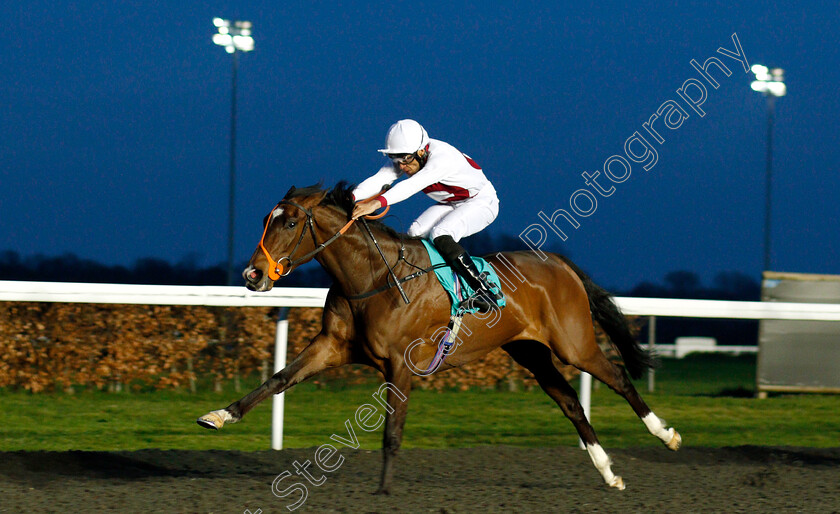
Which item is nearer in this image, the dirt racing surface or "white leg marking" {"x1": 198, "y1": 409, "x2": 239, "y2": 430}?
"white leg marking" {"x1": 198, "y1": 409, "x2": 239, "y2": 430}

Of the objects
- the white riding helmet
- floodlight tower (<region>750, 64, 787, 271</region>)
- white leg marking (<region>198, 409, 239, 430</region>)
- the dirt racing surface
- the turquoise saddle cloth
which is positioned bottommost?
the dirt racing surface

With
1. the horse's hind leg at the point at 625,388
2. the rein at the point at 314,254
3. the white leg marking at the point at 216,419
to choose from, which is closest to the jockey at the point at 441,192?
the rein at the point at 314,254

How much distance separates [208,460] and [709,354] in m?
13.2

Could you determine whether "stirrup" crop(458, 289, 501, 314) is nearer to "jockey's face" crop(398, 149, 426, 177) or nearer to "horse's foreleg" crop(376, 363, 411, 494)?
"horse's foreleg" crop(376, 363, 411, 494)

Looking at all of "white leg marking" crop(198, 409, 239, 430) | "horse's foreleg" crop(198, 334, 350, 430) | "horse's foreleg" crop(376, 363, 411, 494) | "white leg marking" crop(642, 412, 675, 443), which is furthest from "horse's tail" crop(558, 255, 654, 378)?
"white leg marking" crop(198, 409, 239, 430)

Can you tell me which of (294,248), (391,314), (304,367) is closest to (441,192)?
(391,314)

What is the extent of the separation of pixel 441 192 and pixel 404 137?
0.50 metres

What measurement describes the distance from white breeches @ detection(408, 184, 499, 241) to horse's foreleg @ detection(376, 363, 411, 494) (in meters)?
0.82

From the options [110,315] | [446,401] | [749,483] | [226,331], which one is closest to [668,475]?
[749,483]

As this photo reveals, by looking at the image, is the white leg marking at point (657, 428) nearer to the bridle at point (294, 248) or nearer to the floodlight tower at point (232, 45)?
the bridle at point (294, 248)

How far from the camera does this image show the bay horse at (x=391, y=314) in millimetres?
3807

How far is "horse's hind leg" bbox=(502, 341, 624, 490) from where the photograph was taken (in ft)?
13.9

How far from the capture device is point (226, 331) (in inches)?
257

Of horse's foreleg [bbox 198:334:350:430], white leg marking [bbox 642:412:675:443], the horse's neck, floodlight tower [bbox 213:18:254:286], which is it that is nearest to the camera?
horse's foreleg [bbox 198:334:350:430]
